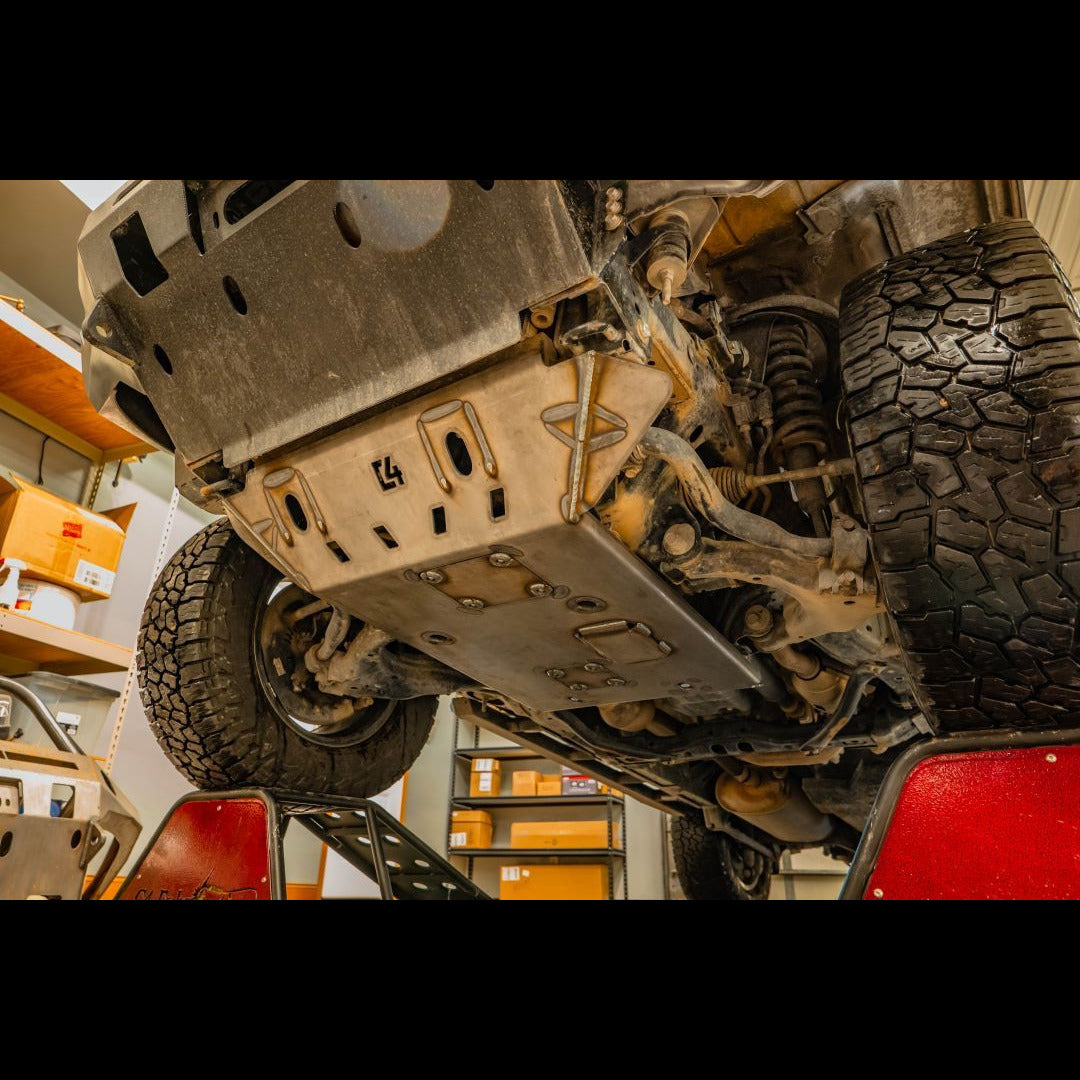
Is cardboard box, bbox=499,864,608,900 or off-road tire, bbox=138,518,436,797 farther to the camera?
cardboard box, bbox=499,864,608,900

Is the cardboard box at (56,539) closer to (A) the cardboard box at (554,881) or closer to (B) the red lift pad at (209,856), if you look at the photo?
(B) the red lift pad at (209,856)

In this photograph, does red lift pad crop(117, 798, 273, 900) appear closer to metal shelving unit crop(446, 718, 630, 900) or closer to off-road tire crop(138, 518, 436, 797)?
off-road tire crop(138, 518, 436, 797)

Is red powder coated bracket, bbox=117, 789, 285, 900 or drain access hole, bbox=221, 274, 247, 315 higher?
drain access hole, bbox=221, 274, 247, 315

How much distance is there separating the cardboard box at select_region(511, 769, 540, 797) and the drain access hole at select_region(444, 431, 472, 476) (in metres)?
4.82

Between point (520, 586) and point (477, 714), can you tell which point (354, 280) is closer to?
point (520, 586)

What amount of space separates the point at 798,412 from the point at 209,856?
1606 mm

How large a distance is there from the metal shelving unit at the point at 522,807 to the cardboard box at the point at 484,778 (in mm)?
45

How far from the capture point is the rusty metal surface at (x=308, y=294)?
1.09 m

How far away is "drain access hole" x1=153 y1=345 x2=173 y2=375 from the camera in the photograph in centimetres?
138

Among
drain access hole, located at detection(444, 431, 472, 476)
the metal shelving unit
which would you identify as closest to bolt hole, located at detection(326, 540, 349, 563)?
drain access hole, located at detection(444, 431, 472, 476)

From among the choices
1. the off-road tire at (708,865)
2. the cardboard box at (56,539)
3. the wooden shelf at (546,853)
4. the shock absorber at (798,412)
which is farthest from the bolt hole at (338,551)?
the wooden shelf at (546,853)

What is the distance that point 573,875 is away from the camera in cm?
531

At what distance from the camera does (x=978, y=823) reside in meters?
0.96

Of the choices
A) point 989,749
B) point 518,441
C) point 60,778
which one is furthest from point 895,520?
point 60,778
